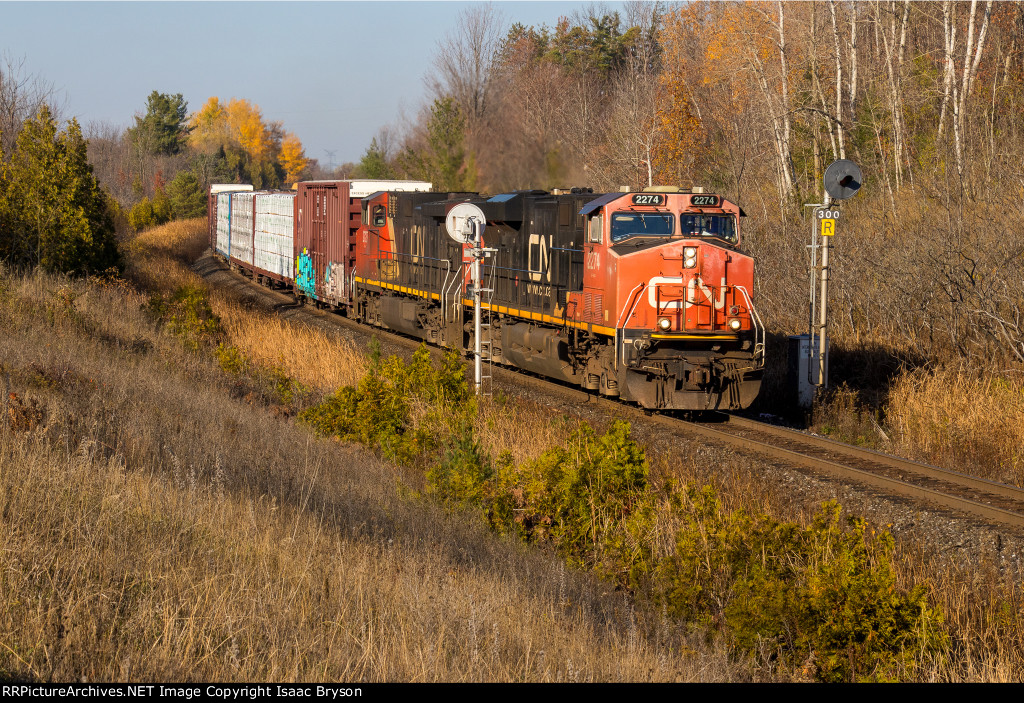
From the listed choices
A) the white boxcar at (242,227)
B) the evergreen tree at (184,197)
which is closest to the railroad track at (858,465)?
the white boxcar at (242,227)

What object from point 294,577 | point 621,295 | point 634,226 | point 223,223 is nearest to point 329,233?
point 634,226

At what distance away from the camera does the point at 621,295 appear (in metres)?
13.2

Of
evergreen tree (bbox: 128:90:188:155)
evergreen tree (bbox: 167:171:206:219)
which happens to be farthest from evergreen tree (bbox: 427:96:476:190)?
evergreen tree (bbox: 128:90:188:155)

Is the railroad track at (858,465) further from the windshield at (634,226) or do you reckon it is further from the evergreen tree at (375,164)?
the evergreen tree at (375,164)

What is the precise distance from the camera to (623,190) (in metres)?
13.9

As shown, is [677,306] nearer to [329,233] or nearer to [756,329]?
[756,329]

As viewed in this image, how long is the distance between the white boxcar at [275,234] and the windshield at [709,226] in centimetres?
2160

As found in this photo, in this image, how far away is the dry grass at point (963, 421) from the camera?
36.4ft

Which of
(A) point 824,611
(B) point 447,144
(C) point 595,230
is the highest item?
(B) point 447,144

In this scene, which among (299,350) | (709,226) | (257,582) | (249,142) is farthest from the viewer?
(249,142)

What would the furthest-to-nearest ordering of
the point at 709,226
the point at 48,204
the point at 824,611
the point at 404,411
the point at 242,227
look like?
1. the point at 242,227
2. the point at 48,204
3. the point at 709,226
4. the point at 404,411
5. the point at 824,611

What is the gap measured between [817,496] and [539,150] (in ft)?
75.6

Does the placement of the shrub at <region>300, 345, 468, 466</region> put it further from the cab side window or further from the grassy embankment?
the cab side window

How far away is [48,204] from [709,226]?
18.2 meters
